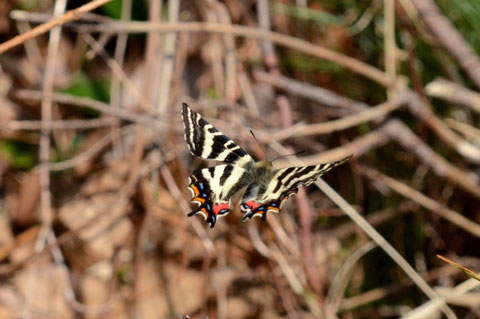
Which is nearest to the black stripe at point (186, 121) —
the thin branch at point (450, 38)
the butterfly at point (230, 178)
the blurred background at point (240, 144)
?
the butterfly at point (230, 178)

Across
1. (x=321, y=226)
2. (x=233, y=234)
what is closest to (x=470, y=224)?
(x=321, y=226)

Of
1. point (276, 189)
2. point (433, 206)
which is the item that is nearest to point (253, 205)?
point (276, 189)

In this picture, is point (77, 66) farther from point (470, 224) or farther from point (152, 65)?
point (470, 224)

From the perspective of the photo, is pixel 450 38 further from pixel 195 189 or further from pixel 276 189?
A: pixel 195 189

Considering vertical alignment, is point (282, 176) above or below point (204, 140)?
below

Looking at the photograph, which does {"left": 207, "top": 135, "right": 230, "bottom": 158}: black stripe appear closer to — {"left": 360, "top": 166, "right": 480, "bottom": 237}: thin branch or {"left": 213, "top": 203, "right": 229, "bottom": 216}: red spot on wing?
{"left": 213, "top": 203, "right": 229, "bottom": 216}: red spot on wing

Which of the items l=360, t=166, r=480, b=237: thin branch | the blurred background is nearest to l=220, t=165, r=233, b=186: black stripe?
the blurred background

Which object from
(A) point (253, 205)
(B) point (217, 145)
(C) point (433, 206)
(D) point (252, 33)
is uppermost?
(D) point (252, 33)
